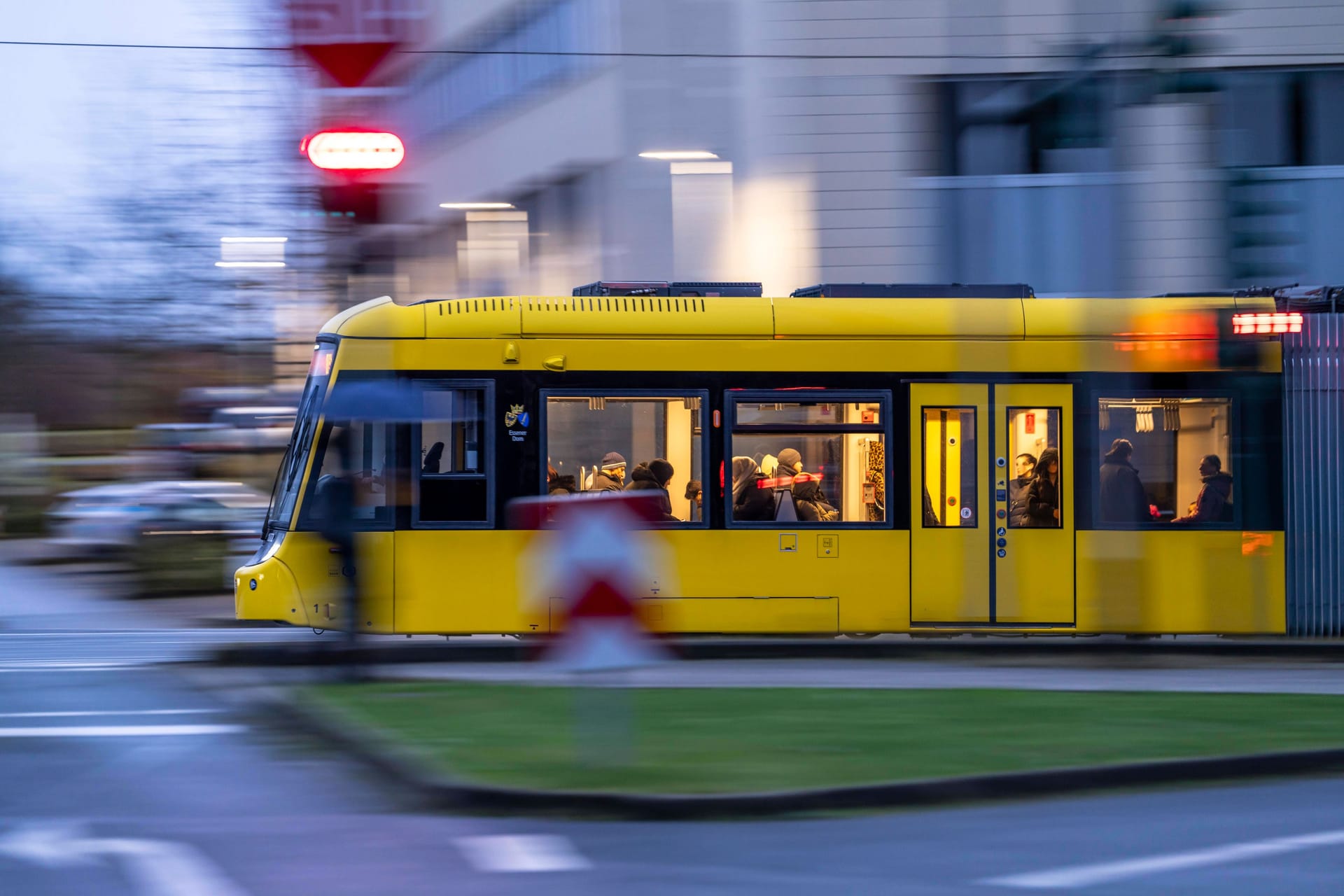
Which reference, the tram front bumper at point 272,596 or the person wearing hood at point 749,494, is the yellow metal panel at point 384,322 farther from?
the person wearing hood at point 749,494

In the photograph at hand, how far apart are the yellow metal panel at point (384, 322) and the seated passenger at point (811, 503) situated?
339 cm

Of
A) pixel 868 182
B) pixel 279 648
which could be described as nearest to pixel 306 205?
pixel 279 648

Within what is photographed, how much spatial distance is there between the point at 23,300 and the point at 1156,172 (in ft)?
59.7

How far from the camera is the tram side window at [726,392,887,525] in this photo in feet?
42.9

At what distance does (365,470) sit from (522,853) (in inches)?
280

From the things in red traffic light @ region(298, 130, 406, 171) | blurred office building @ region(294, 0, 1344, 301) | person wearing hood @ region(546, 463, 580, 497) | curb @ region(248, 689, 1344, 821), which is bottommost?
curb @ region(248, 689, 1344, 821)

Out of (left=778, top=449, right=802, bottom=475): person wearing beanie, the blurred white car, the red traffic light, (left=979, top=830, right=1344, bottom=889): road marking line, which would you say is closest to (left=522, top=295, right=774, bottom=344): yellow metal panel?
(left=778, top=449, right=802, bottom=475): person wearing beanie

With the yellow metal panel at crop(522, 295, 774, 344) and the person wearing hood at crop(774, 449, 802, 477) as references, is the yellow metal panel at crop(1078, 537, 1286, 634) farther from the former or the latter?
the yellow metal panel at crop(522, 295, 774, 344)

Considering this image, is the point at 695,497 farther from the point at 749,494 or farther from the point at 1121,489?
the point at 1121,489

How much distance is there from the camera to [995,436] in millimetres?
13250

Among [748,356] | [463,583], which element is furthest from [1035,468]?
[463,583]

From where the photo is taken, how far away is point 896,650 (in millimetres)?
13664

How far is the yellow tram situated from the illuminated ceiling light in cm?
952

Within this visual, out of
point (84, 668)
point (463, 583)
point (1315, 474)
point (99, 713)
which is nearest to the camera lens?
point (99, 713)
